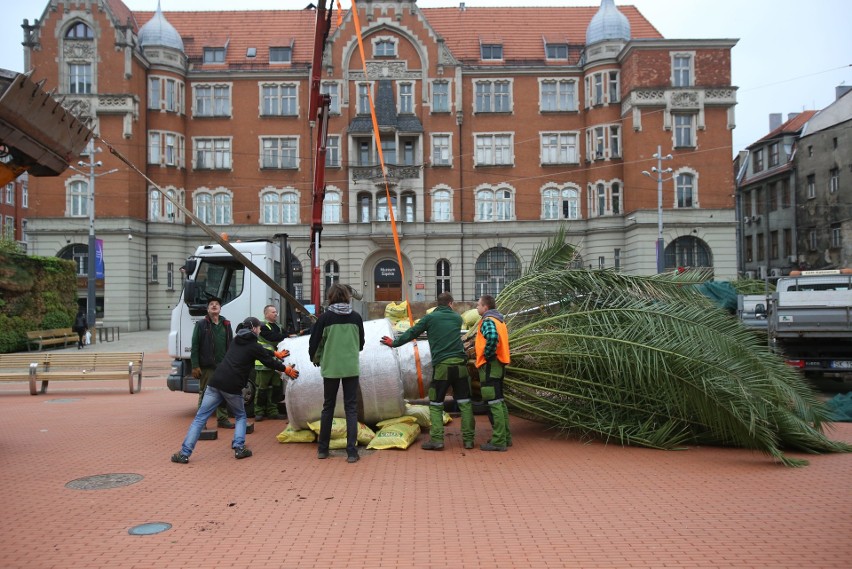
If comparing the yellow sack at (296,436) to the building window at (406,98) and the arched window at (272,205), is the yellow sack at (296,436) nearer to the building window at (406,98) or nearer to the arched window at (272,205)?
the arched window at (272,205)

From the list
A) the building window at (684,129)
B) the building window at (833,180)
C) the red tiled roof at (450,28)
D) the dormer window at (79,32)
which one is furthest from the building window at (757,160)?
the dormer window at (79,32)

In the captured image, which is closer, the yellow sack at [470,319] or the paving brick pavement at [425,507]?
the paving brick pavement at [425,507]

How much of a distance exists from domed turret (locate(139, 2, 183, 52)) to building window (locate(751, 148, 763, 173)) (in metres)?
45.4

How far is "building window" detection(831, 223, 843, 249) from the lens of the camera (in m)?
45.1

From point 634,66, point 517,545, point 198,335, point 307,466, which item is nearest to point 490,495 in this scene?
point 517,545

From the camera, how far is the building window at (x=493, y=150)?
144 ft

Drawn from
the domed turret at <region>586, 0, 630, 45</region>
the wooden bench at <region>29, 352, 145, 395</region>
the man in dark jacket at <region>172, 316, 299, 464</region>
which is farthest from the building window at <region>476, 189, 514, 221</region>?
the man in dark jacket at <region>172, 316, 299, 464</region>

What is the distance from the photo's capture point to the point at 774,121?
61.8 m

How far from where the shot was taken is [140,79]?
41500mm

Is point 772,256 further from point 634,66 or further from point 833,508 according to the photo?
point 833,508

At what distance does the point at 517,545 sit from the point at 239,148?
4187 cm

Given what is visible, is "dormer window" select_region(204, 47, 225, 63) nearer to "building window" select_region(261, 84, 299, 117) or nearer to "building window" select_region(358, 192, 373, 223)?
"building window" select_region(261, 84, 299, 117)

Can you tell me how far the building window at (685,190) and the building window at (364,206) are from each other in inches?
748

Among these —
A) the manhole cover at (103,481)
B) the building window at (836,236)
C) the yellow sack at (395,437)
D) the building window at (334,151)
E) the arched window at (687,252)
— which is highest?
the building window at (334,151)
